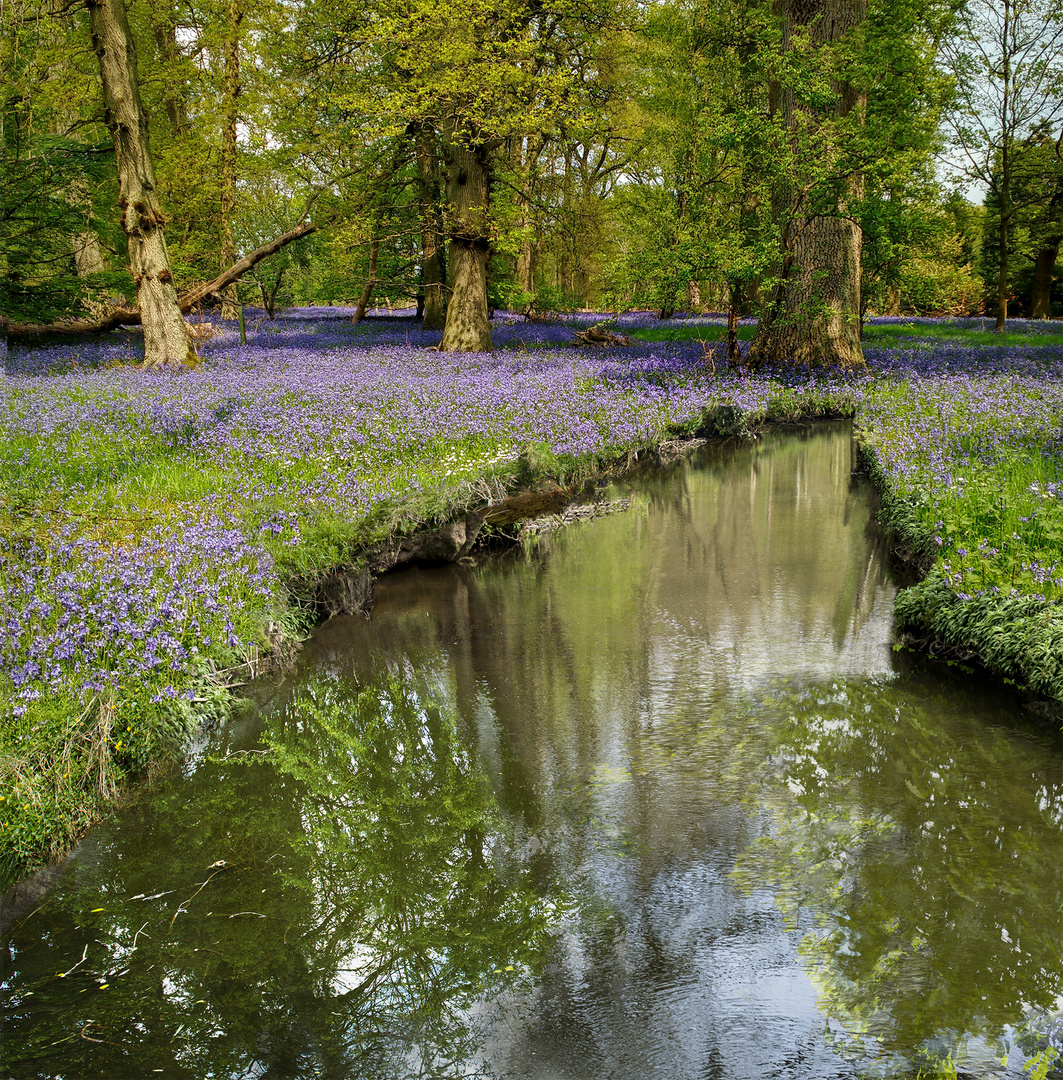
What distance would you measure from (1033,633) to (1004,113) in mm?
25677

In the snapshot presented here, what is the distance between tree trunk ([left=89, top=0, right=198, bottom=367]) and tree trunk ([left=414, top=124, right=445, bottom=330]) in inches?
207

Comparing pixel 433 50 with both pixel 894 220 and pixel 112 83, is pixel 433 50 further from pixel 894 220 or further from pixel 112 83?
pixel 894 220

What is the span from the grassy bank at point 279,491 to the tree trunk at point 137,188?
0.95 metres

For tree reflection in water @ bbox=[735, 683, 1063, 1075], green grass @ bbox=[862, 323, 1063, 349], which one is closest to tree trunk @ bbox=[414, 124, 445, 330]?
green grass @ bbox=[862, 323, 1063, 349]

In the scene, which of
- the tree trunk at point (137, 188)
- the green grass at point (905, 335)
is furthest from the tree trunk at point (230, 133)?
the green grass at point (905, 335)

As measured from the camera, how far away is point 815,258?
56.1 ft

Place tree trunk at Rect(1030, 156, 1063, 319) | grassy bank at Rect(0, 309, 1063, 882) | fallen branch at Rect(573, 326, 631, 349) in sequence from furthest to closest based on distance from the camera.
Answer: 1. tree trunk at Rect(1030, 156, 1063, 319)
2. fallen branch at Rect(573, 326, 631, 349)
3. grassy bank at Rect(0, 309, 1063, 882)

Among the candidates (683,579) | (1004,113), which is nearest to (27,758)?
(683,579)

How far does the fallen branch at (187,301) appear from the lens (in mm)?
20734

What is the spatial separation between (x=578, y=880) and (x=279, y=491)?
205 inches

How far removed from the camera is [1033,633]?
17.1 ft

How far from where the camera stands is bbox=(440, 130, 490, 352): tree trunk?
1803 centimetres

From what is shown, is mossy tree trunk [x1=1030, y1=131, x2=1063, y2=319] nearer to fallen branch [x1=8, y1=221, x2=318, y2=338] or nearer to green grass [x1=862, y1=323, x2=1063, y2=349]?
green grass [x1=862, y1=323, x2=1063, y2=349]

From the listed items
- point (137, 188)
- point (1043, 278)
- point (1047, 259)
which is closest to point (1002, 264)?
point (1047, 259)
